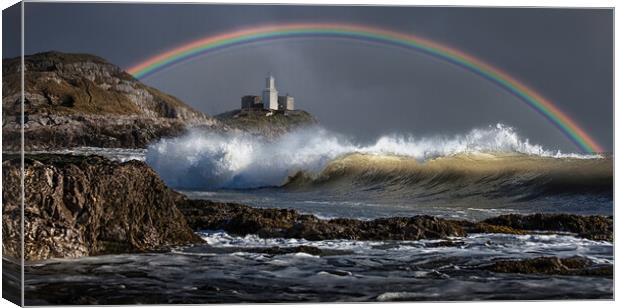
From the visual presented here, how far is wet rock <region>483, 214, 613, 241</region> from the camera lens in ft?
45.8

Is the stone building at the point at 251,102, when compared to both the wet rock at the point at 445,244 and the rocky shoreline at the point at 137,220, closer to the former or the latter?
the rocky shoreline at the point at 137,220

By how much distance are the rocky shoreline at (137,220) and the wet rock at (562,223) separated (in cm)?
1

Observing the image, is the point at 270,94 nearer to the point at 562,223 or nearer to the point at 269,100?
the point at 269,100

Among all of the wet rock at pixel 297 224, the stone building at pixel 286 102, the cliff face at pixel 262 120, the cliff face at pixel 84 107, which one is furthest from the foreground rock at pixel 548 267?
the cliff face at pixel 84 107

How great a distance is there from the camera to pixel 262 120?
13.8 m

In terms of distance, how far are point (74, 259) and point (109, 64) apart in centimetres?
237

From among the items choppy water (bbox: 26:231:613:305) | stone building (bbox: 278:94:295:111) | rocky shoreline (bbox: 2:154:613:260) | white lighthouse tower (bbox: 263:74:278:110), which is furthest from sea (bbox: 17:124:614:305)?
white lighthouse tower (bbox: 263:74:278:110)

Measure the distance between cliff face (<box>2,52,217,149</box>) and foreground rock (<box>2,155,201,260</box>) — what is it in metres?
0.32

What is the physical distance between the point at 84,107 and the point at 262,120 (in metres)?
2.20

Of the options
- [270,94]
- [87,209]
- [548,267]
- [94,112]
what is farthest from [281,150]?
[548,267]

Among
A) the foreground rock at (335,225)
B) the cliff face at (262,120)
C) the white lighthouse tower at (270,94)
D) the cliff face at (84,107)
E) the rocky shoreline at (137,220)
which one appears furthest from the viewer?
the cliff face at (262,120)

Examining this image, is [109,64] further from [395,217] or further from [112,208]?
[395,217]

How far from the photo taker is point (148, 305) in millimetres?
12391

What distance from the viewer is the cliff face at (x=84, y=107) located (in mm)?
12688
